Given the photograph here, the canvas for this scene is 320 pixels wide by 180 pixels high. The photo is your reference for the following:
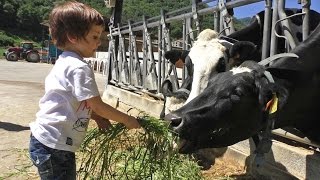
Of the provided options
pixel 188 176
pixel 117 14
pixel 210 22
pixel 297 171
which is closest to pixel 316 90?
pixel 297 171

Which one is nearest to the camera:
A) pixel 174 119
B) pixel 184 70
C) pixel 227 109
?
pixel 174 119

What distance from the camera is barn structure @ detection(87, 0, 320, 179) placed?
4434mm

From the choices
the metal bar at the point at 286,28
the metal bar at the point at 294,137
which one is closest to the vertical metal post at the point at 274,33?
the metal bar at the point at 286,28

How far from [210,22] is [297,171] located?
3.92 m

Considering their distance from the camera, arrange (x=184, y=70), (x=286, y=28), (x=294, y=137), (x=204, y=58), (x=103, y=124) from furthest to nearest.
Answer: (x=184, y=70)
(x=204, y=58)
(x=294, y=137)
(x=286, y=28)
(x=103, y=124)

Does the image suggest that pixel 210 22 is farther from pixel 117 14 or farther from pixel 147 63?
pixel 117 14

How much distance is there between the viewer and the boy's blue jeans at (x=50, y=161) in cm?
250

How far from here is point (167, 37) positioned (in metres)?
7.85

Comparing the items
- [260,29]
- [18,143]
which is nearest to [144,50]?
[260,29]

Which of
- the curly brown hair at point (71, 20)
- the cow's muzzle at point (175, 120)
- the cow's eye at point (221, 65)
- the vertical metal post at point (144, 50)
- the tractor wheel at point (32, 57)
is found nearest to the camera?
the curly brown hair at point (71, 20)

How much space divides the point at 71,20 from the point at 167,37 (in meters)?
5.49

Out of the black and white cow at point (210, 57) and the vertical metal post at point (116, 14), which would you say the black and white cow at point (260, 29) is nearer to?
the black and white cow at point (210, 57)

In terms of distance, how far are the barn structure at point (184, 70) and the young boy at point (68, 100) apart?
8.04 ft

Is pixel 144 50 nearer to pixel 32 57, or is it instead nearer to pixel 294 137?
pixel 294 137
